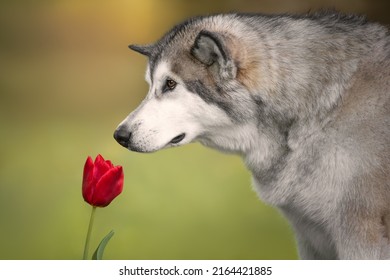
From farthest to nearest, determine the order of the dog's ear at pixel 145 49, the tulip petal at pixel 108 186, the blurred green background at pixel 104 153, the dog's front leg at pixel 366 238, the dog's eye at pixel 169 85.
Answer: the blurred green background at pixel 104 153 → the dog's ear at pixel 145 49 → the dog's eye at pixel 169 85 → the dog's front leg at pixel 366 238 → the tulip petal at pixel 108 186

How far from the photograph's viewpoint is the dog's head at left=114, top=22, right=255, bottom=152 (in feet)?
10.4

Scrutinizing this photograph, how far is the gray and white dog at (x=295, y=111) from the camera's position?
10.3ft

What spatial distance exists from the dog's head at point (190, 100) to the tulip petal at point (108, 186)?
400 mm

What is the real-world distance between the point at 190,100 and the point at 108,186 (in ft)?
1.89

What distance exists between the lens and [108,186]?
9.10 ft

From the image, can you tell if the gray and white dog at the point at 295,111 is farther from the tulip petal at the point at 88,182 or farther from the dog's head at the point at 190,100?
the tulip petal at the point at 88,182

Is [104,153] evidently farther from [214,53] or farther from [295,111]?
[295,111]

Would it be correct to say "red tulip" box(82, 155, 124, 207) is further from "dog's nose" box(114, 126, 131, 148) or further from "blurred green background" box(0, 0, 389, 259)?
"blurred green background" box(0, 0, 389, 259)

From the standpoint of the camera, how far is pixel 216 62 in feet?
10.6

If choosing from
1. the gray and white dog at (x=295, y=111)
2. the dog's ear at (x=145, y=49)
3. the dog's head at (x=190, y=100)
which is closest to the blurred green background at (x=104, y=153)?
the dog's ear at (x=145, y=49)

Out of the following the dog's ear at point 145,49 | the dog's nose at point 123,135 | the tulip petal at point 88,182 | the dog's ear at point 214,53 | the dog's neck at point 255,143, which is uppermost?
the dog's ear at point 214,53

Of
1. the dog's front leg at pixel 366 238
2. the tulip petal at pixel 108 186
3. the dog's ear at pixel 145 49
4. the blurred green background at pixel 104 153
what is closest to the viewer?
the tulip petal at pixel 108 186

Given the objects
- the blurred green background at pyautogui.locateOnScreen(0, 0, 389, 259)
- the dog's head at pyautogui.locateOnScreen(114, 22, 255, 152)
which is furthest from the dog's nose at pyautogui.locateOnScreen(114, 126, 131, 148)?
the blurred green background at pyautogui.locateOnScreen(0, 0, 389, 259)

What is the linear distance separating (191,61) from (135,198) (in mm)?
873
